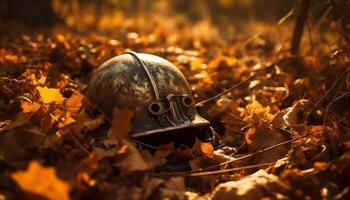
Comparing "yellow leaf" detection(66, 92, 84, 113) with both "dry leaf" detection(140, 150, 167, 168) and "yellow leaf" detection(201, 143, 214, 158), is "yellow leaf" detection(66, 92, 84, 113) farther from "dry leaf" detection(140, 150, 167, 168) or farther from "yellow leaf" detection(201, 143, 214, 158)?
"yellow leaf" detection(201, 143, 214, 158)

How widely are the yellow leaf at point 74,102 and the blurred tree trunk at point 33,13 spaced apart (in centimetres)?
709

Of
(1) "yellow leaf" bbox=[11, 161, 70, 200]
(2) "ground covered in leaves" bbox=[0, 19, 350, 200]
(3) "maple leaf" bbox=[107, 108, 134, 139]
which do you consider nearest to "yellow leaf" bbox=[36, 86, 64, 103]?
(2) "ground covered in leaves" bbox=[0, 19, 350, 200]

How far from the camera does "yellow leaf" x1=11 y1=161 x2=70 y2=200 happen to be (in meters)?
2.21

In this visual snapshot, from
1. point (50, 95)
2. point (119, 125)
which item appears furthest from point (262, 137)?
point (50, 95)

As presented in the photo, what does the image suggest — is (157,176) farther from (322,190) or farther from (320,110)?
(320,110)

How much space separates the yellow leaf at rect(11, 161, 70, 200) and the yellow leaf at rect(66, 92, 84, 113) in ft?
3.40

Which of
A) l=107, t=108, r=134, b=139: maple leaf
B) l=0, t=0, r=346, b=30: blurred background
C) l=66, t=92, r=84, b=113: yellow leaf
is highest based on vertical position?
l=66, t=92, r=84, b=113: yellow leaf

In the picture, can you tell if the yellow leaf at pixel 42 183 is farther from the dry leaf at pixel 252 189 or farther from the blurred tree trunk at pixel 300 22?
the blurred tree trunk at pixel 300 22

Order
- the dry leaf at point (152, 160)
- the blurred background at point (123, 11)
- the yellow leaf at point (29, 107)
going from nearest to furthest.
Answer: the dry leaf at point (152, 160), the yellow leaf at point (29, 107), the blurred background at point (123, 11)

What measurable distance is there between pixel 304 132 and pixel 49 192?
6.40 feet

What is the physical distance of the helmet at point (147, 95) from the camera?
3.55m

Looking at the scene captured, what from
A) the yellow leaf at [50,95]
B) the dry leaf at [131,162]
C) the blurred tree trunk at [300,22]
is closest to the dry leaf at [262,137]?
the dry leaf at [131,162]

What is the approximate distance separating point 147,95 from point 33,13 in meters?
7.13

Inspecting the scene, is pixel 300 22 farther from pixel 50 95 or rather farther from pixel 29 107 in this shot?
pixel 29 107
